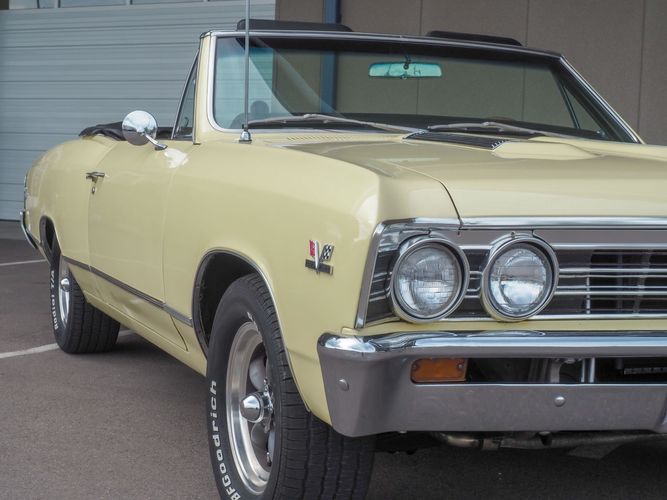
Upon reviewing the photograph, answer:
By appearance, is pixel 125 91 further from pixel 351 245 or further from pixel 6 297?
pixel 351 245

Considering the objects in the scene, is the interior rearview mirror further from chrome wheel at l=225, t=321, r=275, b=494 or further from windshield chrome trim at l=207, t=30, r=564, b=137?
chrome wheel at l=225, t=321, r=275, b=494

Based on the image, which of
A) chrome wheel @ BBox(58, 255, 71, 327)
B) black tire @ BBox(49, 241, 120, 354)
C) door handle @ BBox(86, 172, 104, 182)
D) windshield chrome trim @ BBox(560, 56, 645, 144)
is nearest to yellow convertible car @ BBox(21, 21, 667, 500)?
windshield chrome trim @ BBox(560, 56, 645, 144)

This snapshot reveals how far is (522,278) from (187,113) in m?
2.11

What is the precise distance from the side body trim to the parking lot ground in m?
0.56

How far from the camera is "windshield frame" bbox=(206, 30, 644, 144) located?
4.02m

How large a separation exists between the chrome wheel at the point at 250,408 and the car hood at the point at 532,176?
64 centimetres

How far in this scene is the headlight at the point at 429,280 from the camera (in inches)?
99.0

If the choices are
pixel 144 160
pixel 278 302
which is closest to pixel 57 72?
pixel 144 160

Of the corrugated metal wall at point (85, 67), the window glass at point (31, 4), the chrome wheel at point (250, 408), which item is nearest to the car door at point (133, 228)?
the chrome wheel at point (250, 408)

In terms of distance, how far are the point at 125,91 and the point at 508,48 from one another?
9.60 meters

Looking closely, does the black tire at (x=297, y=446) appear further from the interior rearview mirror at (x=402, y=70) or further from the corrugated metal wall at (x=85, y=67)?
the corrugated metal wall at (x=85, y=67)

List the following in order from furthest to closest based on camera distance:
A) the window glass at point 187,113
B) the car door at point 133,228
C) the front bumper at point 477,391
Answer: the window glass at point 187,113 → the car door at point 133,228 → the front bumper at point 477,391

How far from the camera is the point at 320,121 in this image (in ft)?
13.0

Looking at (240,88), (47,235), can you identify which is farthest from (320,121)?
(47,235)
